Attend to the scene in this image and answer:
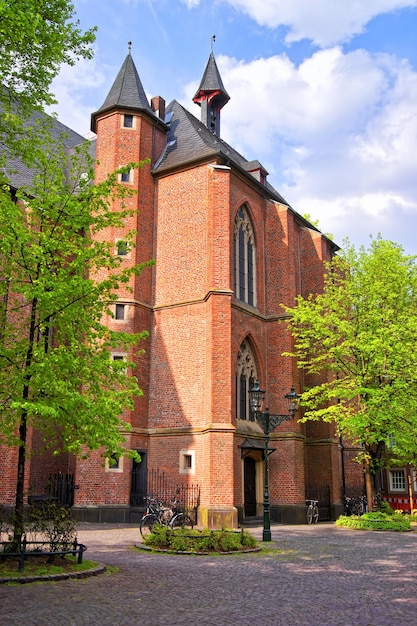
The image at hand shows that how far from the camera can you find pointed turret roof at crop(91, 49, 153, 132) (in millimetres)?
25266

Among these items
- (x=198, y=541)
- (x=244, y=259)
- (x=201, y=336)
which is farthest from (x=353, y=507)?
(x=198, y=541)

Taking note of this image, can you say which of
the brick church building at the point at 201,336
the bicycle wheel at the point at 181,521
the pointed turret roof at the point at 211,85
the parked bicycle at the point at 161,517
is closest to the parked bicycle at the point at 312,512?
the brick church building at the point at 201,336

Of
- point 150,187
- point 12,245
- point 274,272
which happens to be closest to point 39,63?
point 12,245

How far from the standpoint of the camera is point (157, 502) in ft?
62.8

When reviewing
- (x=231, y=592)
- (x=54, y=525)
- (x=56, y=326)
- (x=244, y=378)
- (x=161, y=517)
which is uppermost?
(x=244, y=378)

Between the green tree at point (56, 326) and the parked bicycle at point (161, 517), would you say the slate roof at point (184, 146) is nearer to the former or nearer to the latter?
the green tree at point (56, 326)

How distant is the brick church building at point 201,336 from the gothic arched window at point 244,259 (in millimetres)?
63

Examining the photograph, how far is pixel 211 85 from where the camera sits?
116ft

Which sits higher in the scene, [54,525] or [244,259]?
[244,259]

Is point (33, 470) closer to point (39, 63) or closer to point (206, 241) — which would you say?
point (206, 241)

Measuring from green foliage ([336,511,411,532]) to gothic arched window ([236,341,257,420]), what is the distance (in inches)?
212

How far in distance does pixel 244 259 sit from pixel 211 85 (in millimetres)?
15169

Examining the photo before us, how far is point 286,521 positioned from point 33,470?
976 centimetres

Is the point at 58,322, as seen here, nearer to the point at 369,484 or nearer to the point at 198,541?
the point at 198,541
